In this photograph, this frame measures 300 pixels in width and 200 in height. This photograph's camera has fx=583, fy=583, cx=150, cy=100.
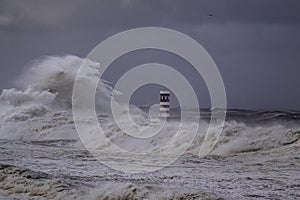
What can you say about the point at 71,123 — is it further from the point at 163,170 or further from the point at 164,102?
the point at 163,170

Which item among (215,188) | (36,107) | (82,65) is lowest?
(215,188)

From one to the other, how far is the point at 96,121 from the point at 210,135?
9.28m

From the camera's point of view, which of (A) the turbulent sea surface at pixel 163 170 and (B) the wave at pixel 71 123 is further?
(B) the wave at pixel 71 123

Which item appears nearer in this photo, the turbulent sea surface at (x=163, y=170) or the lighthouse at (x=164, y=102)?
the turbulent sea surface at (x=163, y=170)

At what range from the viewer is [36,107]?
2956cm

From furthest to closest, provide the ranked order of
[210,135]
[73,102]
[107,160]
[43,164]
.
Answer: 1. [73,102]
2. [210,135]
3. [107,160]
4. [43,164]

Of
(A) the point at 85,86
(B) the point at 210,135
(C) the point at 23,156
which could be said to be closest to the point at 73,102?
(A) the point at 85,86

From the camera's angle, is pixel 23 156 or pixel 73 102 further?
pixel 73 102

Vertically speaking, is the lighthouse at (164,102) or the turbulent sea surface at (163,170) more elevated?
the lighthouse at (164,102)

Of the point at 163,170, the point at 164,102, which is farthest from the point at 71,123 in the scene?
the point at 163,170

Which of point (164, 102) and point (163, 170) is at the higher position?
point (164, 102)

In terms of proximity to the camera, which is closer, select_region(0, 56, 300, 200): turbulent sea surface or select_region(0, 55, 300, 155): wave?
select_region(0, 56, 300, 200): turbulent sea surface

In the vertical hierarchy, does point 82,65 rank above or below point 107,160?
above

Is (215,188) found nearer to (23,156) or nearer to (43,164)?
(43,164)
